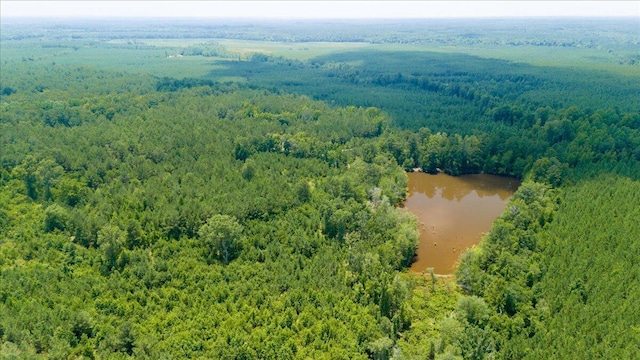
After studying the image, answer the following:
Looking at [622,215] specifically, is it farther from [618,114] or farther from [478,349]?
[618,114]

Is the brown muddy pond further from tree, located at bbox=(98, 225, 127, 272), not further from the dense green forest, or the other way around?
tree, located at bbox=(98, 225, 127, 272)

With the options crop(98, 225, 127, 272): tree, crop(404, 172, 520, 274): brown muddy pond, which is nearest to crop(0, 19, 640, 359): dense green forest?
crop(98, 225, 127, 272): tree

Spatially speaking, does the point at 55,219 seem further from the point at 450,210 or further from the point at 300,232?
the point at 450,210

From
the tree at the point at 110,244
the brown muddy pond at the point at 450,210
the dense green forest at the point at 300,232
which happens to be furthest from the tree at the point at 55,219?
the brown muddy pond at the point at 450,210

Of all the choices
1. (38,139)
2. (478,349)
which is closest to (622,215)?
(478,349)

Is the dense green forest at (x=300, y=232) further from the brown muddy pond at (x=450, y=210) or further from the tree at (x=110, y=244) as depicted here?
the brown muddy pond at (x=450, y=210)
